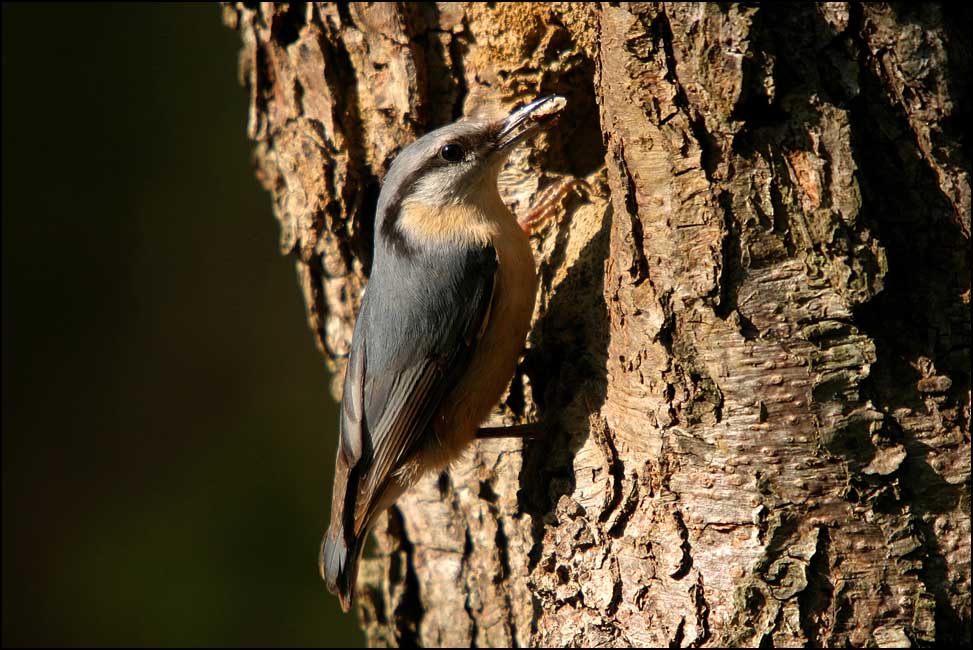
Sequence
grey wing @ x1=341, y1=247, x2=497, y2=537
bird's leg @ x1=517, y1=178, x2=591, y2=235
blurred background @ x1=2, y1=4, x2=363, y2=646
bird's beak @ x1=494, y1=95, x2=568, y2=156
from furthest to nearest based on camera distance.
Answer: blurred background @ x1=2, y1=4, x2=363, y2=646, bird's leg @ x1=517, y1=178, x2=591, y2=235, grey wing @ x1=341, y1=247, x2=497, y2=537, bird's beak @ x1=494, y1=95, x2=568, y2=156

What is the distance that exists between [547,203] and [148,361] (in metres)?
3.12

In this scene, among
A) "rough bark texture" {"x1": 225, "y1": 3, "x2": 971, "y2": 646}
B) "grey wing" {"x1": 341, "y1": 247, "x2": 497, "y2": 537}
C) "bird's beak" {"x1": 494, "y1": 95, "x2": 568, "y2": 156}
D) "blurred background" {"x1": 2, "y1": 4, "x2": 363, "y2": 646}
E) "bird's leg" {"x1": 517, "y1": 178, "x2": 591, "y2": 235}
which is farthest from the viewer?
"blurred background" {"x1": 2, "y1": 4, "x2": 363, "y2": 646}

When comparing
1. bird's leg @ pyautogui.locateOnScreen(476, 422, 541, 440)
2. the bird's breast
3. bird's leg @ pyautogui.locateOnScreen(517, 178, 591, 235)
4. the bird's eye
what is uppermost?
the bird's eye

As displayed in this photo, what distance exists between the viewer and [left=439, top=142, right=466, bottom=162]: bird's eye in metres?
2.61

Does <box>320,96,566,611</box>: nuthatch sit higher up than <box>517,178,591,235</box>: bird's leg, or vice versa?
<box>517,178,591,235</box>: bird's leg

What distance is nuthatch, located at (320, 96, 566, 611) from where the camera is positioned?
8.52ft

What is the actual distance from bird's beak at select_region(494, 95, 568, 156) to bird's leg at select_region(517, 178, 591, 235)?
21 centimetres

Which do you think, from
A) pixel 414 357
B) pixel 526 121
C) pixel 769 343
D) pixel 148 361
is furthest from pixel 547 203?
pixel 148 361

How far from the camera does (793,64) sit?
1869 millimetres

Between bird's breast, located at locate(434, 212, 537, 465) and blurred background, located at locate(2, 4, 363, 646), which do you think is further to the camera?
blurred background, located at locate(2, 4, 363, 646)

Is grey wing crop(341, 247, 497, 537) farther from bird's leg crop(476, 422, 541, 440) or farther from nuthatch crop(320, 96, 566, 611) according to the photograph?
bird's leg crop(476, 422, 541, 440)

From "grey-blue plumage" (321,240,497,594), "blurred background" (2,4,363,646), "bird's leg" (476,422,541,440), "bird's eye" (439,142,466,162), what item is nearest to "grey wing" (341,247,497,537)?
"grey-blue plumage" (321,240,497,594)

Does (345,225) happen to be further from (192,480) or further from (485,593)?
(192,480)

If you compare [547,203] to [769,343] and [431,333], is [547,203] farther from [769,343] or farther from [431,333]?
[769,343]
